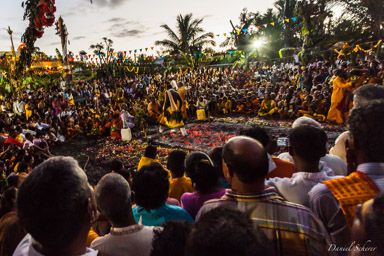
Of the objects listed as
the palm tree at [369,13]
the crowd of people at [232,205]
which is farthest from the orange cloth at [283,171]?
the palm tree at [369,13]

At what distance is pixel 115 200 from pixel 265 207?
986mm

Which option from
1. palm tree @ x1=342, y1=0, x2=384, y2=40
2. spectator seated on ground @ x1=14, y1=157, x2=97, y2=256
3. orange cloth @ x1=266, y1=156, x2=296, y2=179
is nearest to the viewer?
spectator seated on ground @ x1=14, y1=157, x2=97, y2=256

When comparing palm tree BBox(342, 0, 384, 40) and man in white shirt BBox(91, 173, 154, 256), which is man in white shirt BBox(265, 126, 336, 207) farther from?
palm tree BBox(342, 0, 384, 40)

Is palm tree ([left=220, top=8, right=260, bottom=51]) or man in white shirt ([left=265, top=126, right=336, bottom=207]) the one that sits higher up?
palm tree ([left=220, top=8, right=260, bottom=51])

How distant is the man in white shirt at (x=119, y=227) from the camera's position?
1.71 metres

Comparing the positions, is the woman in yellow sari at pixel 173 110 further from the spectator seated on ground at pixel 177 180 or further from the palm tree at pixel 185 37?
the palm tree at pixel 185 37

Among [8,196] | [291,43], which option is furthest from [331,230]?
[291,43]

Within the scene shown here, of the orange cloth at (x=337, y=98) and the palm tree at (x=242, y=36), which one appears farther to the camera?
the palm tree at (x=242, y=36)

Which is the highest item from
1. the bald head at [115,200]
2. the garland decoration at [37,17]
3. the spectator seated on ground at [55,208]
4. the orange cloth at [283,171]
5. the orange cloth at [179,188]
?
the garland decoration at [37,17]

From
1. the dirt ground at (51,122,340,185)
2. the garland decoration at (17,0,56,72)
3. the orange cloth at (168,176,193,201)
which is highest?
the garland decoration at (17,0,56,72)

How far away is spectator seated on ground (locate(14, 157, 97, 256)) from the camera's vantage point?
1244mm

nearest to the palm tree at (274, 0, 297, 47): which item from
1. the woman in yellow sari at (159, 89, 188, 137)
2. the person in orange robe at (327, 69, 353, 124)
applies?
the person in orange robe at (327, 69, 353, 124)

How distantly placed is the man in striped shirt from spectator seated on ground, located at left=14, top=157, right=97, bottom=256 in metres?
0.76

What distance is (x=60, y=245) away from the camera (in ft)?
Result: 4.20
